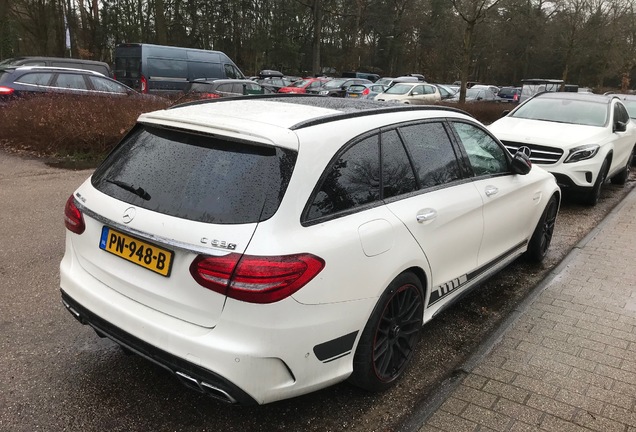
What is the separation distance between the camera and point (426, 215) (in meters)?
3.01

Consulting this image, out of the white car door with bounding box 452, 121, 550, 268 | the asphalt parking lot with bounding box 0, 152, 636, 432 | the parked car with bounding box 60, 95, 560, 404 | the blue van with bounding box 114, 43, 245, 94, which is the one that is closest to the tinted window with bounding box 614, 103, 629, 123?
the white car door with bounding box 452, 121, 550, 268

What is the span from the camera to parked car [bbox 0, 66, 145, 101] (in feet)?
35.9

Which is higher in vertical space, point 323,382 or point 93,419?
point 323,382

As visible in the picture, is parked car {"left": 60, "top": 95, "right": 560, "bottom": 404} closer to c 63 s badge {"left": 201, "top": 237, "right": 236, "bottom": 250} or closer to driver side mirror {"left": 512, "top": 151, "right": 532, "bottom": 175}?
c 63 s badge {"left": 201, "top": 237, "right": 236, "bottom": 250}

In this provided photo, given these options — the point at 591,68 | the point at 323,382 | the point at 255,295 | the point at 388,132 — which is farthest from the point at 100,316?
the point at 591,68

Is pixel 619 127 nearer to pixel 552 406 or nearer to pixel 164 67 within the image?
pixel 552 406

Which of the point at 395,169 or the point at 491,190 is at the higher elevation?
the point at 395,169

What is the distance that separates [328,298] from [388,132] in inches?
46.0

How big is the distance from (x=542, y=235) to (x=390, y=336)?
2.83 meters

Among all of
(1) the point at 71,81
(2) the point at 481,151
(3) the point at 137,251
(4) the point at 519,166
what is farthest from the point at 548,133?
(1) the point at 71,81

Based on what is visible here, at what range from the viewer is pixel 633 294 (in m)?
4.45

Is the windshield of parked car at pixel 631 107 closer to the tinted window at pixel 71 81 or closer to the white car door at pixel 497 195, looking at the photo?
the white car door at pixel 497 195

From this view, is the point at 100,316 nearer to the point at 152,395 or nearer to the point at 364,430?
the point at 152,395

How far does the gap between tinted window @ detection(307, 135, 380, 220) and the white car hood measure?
517cm
